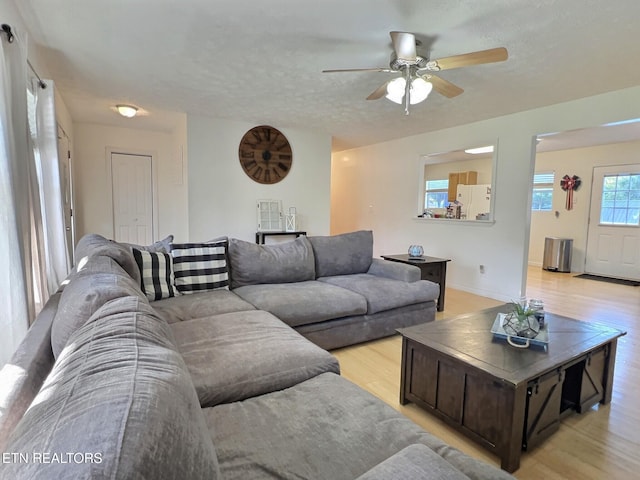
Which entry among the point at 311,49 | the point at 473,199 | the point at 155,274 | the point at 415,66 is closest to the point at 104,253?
the point at 155,274

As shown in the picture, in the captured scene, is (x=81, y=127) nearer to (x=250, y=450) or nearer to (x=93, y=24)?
(x=93, y=24)

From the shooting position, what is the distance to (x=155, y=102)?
13.4 feet

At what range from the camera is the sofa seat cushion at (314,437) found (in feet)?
3.07

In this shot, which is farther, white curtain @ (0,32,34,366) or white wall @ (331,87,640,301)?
white wall @ (331,87,640,301)

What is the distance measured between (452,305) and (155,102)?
4369mm

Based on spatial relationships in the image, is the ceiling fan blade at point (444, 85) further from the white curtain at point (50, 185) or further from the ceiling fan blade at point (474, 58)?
the white curtain at point (50, 185)

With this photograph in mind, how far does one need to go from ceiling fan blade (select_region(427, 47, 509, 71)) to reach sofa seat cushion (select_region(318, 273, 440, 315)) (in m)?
1.81

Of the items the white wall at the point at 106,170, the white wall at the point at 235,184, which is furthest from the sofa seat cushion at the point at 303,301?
the white wall at the point at 106,170

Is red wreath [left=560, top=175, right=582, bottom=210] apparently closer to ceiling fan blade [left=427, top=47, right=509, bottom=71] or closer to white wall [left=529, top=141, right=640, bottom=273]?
white wall [left=529, top=141, right=640, bottom=273]

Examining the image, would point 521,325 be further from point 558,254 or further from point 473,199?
point 558,254

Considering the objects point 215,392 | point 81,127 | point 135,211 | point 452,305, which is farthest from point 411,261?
point 81,127

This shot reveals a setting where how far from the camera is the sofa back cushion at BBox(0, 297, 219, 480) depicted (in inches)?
17.3

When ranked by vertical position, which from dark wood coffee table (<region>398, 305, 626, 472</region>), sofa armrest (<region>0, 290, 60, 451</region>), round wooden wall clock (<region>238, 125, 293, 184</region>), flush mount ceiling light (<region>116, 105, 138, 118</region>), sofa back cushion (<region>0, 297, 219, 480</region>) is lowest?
dark wood coffee table (<region>398, 305, 626, 472</region>)

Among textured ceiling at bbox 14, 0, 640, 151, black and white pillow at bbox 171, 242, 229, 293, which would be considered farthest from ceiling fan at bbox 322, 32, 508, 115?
black and white pillow at bbox 171, 242, 229, 293
